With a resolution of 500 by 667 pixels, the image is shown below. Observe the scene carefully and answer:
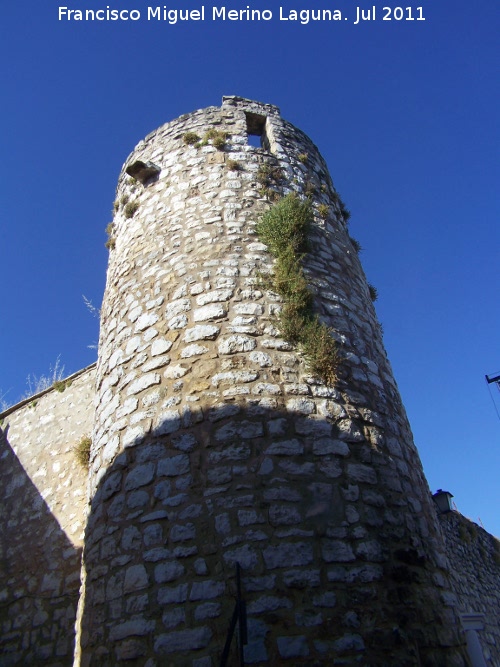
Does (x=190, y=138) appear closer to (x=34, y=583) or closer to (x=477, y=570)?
(x=34, y=583)

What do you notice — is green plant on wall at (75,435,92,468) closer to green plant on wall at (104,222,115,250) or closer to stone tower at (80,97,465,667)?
stone tower at (80,97,465,667)

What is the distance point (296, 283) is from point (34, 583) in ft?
15.8

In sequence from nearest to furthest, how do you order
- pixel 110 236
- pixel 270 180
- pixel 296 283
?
pixel 296 283, pixel 270 180, pixel 110 236

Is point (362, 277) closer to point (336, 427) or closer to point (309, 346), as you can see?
point (309, 346)

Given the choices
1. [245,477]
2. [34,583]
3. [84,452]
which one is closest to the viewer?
[245,477]

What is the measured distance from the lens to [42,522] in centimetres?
638

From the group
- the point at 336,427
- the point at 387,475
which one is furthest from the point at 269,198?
the point at 387,475

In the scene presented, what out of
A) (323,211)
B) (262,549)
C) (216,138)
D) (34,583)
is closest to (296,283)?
(323,211)

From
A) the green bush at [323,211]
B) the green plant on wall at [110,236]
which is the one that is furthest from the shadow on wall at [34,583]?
the green bush at [323,211]

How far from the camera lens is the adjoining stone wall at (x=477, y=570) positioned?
8406 millimetres

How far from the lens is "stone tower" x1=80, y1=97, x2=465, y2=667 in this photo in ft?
9.41

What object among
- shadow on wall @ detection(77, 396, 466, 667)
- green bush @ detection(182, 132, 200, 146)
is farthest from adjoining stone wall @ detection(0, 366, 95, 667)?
green bush @ detection(182, 132, 200, 146)

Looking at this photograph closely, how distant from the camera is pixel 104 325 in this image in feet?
17.2

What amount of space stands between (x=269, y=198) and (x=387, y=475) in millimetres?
3026
